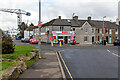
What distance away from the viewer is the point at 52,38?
44.6 metres

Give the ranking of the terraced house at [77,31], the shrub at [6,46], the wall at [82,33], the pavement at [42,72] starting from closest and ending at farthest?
the pavement at [42,72] → the shrub at [6,46] → the terraced house at [77,31] → the wall at [82,33]

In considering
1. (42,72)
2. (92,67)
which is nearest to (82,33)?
(92,67)

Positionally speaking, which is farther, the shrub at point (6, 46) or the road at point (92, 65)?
the shrub at point (6, 46)

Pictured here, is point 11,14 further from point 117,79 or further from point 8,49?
point 117,79

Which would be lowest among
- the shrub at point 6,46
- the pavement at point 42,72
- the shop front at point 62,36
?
the pavement at point 42,72

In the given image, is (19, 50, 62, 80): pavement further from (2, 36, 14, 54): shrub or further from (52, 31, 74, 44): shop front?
(52, 31, 74, 44): shop front

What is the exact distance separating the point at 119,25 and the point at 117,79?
5306cm

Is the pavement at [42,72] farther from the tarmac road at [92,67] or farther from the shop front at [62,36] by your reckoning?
the shop front at [62,36]

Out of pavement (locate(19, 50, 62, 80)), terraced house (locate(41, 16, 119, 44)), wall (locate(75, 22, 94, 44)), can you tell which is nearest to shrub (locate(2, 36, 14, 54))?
pavement (locate(19, 50, 62, 80))

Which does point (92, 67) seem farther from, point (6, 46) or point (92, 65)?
point (6, 46)

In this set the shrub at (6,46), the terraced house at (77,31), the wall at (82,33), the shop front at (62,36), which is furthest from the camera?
the wall at (82,33)

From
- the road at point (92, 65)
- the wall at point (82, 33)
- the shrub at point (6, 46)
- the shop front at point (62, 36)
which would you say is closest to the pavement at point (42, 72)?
the road at point (92, 65)

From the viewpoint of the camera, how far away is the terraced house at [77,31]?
4462 cm

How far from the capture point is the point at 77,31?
4769 centimetres
